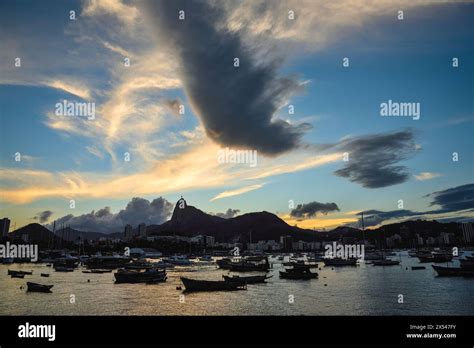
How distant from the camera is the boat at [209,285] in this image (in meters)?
51.9

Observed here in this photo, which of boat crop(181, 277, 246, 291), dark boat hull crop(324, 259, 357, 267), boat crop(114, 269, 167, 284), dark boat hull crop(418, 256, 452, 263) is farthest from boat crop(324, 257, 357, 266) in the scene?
boat crop(114, 269, 167, 284)

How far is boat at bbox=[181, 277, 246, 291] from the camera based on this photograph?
51.9 meters

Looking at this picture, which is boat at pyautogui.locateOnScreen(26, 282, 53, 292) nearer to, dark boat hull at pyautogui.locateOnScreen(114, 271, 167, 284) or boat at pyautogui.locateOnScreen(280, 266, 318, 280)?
dark boat hull at pyautogui.locateOnScreen(114, 271, 167, 284)

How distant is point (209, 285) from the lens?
175 feet

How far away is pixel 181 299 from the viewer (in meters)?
44.2

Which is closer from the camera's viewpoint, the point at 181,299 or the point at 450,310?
the point at 450,310

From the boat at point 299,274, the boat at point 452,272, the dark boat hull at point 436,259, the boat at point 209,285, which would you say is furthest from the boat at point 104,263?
the dark boat hull at point 436,259

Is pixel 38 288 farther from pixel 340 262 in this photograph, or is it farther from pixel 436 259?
pixel 436 259

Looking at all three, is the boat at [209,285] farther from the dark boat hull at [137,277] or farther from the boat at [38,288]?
the boat at [38,288]
